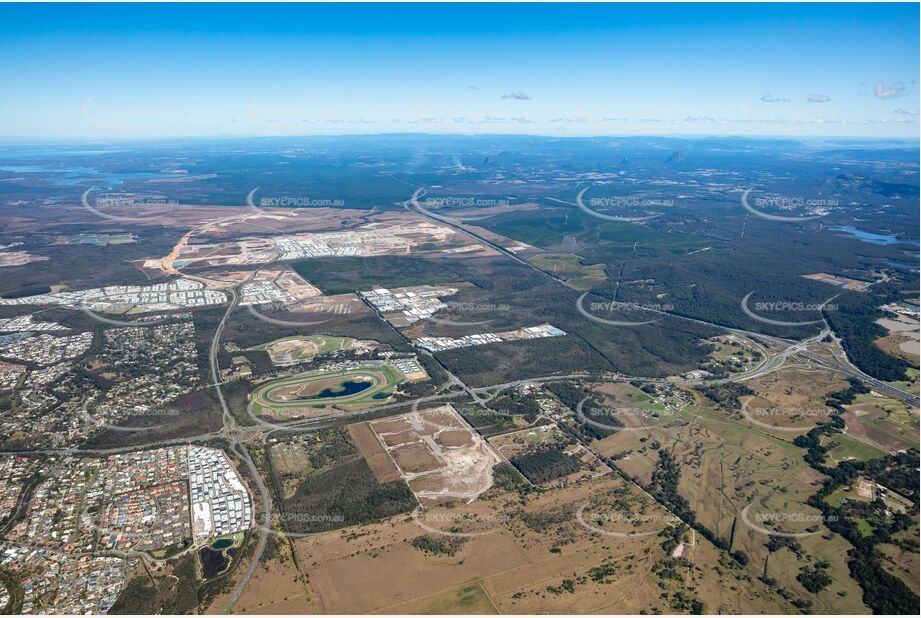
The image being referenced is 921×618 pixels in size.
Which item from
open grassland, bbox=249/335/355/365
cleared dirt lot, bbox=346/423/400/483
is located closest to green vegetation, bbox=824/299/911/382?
cleared dirt lot, bbox=346/423/400/483

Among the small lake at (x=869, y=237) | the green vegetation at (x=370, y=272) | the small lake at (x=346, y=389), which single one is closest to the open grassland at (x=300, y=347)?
the small lake at (x=346, y=389)

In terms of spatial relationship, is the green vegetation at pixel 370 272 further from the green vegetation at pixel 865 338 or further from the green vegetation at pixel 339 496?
the green vegetation at pixel 865 338

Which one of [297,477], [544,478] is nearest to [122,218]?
[297,477]

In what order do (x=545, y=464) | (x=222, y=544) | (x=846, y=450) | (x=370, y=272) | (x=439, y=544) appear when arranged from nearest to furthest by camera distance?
1. (x=222, y=544)
2. (x=439, y=544)
3. (x=545, y=464)
4. (x=846, y=450)
5. (x=370, y=272)

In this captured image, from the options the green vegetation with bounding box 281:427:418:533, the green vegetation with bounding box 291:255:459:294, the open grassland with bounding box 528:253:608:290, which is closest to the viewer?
the green vegetation with bounding box 281:427:418:533

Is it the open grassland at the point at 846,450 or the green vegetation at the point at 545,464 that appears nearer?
the green vegetation at the point at 545,464

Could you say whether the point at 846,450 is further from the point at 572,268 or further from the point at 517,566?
the point at 572,268

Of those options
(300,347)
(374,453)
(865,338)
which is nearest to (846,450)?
(865,338)

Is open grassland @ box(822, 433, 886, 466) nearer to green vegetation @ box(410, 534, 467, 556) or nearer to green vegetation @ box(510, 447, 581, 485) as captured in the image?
green vegetation @ box(510, 447, 581, 485)
